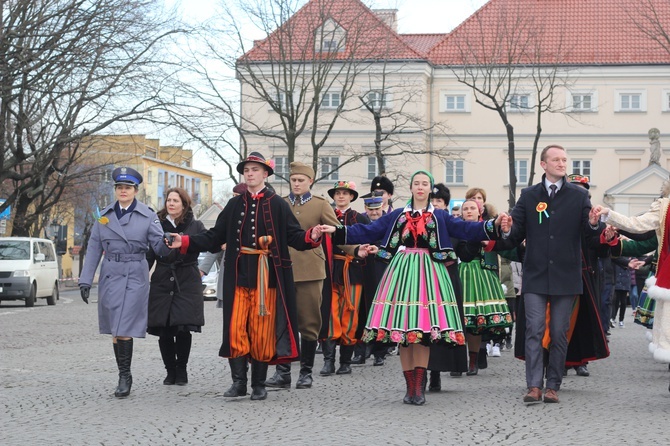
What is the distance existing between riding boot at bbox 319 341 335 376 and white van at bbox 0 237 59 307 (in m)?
19.2

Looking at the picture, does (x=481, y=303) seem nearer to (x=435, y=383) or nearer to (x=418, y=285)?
(x=435, y=383)

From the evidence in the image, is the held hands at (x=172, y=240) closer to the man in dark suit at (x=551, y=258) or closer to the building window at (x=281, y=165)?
the man in dark suit at (x=551, y=258)

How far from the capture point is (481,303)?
12.4m

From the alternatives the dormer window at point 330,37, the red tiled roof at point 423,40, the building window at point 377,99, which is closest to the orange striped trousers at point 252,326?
the building window at point 377,99

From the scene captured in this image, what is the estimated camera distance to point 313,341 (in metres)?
11.7

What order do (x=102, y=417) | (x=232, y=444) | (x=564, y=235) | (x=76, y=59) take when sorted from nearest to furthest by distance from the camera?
(x=232, y=444) < (x=102, y=417) < (x=564, y=235) < (x=76, y=59)

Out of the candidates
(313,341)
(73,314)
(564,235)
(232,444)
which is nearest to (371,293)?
(313,341)

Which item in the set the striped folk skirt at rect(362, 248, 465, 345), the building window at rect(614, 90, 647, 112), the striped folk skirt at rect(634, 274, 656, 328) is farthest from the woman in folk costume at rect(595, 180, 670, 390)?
the building window at rect(614, 90, 647, 112)

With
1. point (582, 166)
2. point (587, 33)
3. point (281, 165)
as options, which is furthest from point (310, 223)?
point (587, 33)

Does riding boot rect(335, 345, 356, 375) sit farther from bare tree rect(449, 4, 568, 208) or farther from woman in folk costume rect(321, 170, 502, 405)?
bare tree rect(449, 4, 568, 208)

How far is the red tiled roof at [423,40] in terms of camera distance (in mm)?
72250

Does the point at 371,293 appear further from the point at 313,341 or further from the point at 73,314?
the point at 73,314

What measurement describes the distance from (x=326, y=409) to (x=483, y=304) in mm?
3261

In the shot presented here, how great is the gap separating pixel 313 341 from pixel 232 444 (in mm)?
3996
